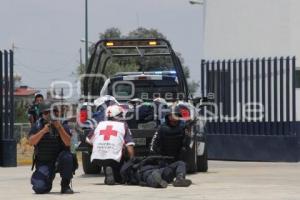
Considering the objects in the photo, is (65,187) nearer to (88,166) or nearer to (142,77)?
(88,166)

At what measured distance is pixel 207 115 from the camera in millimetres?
21391

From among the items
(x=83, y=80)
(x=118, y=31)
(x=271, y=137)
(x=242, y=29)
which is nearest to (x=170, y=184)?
(x=83, y=80)

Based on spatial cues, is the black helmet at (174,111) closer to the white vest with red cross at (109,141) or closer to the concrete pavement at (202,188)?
the white vest with red cross at (109,141)

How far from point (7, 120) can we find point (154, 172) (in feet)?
22.3

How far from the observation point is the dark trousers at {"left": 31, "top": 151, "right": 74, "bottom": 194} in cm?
1198

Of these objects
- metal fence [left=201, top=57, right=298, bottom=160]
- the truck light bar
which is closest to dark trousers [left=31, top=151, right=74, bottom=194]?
the truck light bar

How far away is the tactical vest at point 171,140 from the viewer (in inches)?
526

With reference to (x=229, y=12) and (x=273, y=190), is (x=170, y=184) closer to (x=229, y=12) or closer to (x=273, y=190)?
(x=273, y=190)

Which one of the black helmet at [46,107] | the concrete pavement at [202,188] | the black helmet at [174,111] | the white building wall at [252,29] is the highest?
the white building wall at [252,29]

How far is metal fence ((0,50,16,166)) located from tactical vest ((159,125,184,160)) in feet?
20.3

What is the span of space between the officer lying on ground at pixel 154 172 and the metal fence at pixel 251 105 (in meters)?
7.15

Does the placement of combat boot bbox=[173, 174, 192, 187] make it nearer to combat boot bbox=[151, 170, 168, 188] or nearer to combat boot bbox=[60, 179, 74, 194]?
combat boot bbox=[151, 170, 168, 188]

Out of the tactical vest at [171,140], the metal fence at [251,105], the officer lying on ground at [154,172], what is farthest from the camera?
the metal fence at [251,105]

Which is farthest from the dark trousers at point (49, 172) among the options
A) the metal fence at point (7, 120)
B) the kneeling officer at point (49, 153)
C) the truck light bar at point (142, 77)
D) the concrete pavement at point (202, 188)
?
the metal fence at point (7, 120)
